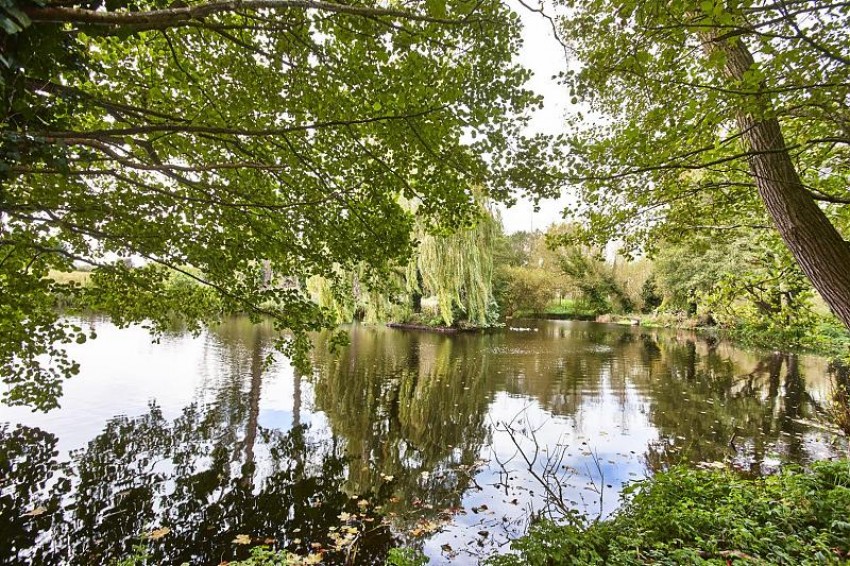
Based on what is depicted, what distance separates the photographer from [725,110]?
9.77ft

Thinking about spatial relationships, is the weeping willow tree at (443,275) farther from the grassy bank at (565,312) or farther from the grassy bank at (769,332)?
the grassy bank at (565,312)

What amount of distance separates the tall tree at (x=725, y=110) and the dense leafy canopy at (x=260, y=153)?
0.88 meters

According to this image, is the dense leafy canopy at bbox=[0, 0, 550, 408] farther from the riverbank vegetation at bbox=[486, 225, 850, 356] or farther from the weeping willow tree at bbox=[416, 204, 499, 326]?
the weeping willow tree at bbox=[416, 204, 499, 326]

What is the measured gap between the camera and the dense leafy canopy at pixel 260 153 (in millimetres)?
2936

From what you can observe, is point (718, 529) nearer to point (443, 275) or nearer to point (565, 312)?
point (443, 275)

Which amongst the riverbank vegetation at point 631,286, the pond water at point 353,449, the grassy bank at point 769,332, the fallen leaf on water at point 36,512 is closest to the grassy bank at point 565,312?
the riverbank vegetation at point 631,286

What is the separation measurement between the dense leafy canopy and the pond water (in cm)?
201

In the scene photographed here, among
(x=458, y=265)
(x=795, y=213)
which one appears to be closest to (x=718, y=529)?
(x=795, y=213)

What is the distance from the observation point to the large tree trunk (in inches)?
112

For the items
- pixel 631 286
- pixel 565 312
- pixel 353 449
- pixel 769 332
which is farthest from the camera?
pixel 565 312

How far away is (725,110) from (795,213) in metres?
0.94

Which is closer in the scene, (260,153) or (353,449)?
(260,153)

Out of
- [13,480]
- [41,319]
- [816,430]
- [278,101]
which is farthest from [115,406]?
[816,430]

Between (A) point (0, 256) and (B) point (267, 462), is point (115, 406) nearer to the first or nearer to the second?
(B) point (267, 462)
